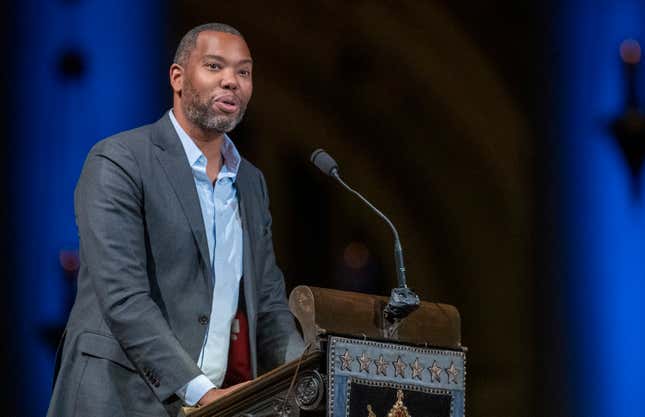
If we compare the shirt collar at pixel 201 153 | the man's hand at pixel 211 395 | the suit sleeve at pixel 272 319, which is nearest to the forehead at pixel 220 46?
the shirt collar at pixel 201 153

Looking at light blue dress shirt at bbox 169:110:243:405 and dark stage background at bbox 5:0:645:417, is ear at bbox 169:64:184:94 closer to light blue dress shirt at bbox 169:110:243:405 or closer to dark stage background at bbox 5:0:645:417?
light blue dress shirt at bbox 169:110:243:405

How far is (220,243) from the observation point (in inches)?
115

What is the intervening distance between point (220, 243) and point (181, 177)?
0.19 m

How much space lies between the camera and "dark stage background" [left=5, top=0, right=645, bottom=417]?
465cm

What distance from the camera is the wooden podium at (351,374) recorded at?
2.44 meters

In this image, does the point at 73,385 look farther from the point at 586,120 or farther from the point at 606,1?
the point at 606,1

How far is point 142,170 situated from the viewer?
2.84 m

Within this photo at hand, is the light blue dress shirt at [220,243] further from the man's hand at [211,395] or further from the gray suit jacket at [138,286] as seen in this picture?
the man's hand at [211,395]

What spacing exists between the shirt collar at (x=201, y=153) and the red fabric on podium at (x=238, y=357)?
39 cm

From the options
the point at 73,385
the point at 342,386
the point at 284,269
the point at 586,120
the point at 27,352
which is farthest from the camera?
the point at 586,120

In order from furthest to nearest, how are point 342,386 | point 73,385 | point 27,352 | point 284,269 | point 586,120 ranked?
1. point 586,120
2. point 284,269
3. point 27,352
4. point 73,385
5. point 342,386

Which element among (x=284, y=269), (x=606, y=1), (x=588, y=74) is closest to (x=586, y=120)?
(x=588, y=74)

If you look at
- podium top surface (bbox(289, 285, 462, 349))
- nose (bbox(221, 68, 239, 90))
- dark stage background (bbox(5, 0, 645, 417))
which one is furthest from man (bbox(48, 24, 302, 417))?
dark stage background (bbox(5, 0, 645, 417))

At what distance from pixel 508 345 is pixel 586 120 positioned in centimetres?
97
